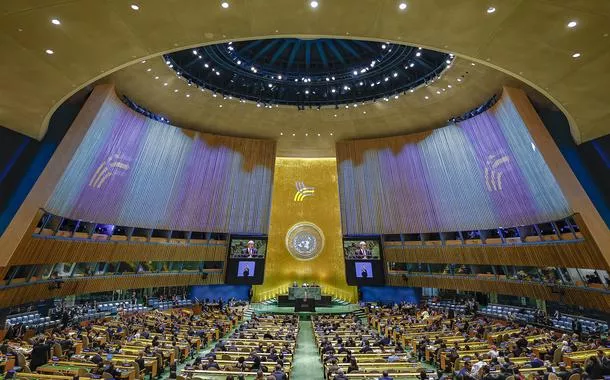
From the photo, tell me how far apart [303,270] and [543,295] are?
1914 centimetres

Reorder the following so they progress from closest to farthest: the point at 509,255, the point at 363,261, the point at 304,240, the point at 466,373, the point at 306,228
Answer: the point at 466,373
the point at 509,255
the point at 363,261
the point at 304,240
the point at 306,228

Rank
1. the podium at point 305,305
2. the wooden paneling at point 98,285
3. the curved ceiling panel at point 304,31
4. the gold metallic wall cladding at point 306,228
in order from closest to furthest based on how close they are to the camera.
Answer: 1. the curved ceiling panel at point 304,31
2. the wooden paneling at point 98,285
3. the podium at point 305,305
4. the gold metallic wall cladding at point 306,228

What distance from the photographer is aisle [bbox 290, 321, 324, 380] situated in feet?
36.3

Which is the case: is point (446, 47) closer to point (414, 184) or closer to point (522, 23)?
point (522, 23)

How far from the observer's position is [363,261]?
86.4 ft

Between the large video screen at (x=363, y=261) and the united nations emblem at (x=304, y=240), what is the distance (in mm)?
5918

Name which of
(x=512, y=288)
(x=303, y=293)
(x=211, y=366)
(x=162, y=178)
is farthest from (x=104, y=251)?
(x=512, y=288)

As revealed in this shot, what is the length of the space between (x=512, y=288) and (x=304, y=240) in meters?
17.7

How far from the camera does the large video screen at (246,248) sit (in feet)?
87.0

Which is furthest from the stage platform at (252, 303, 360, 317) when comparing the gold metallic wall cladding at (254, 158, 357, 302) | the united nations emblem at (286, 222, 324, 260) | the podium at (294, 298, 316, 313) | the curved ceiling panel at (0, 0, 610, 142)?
the curved ceiling panel at (0, 0, 610, 142)

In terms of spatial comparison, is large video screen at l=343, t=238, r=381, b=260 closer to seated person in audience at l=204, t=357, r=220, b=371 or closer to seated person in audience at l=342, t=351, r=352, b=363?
seated person in audience at l=342, t=351, r=352, b=363

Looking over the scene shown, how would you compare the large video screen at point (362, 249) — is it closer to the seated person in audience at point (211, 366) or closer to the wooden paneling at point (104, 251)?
the wooden paneling at point (104, 251)

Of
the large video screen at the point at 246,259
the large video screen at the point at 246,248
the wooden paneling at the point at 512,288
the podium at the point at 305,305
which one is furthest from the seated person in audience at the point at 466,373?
the large video screen at the point at 246,248

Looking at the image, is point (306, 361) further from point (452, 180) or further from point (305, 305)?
point (452, 180)
